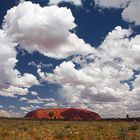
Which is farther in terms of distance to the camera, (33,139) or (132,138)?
(33,139)

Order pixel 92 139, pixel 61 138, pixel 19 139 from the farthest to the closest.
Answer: pixel 61 138 < pixel 92 139 < pixel 19 139

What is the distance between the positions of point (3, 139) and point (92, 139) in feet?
17.7

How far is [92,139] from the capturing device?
66.8 ft

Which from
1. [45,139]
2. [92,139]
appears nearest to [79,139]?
[92,139]

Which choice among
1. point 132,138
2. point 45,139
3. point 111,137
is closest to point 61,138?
point 45,139

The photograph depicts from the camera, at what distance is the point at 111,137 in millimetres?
21828

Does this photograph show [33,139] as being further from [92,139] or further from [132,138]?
[132,138]

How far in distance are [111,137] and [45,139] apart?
4373 millimetres

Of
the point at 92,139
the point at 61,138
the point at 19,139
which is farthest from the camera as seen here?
the point at 61,138

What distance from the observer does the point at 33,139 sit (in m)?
21.2

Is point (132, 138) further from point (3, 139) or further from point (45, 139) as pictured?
point (3, 139)

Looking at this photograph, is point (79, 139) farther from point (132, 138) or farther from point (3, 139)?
point (3, 139)

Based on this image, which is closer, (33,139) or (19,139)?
(19,139)

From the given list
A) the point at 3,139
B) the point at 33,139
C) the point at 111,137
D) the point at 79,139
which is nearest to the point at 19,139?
the point at 3,139
